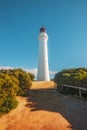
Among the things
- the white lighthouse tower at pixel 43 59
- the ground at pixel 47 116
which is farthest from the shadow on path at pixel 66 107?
the white lighthouse tower at pixel 43 59

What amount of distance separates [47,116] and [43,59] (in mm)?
19745

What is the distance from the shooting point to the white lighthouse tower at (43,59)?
95.6 ft

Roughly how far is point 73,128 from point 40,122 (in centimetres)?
211

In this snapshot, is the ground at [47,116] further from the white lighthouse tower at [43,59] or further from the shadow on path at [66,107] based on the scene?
the white lighthouse tower at [43,59]

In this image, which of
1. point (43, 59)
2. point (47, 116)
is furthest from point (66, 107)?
point (43, 59)

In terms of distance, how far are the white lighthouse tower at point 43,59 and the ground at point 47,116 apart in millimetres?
15014

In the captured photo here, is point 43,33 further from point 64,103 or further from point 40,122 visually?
point 40,122

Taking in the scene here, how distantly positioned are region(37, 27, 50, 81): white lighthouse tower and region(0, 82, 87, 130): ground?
15.0 meters

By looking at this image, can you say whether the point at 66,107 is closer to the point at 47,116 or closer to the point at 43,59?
the point at 47,116

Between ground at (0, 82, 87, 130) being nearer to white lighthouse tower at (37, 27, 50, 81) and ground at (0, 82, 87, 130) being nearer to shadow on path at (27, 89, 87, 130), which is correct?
shadow on path at (27, 89, 87, 130)

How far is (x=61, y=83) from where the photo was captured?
1728cm

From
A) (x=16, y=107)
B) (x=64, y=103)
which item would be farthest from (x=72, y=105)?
(x=16, y=107)

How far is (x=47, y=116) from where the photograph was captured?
1035 cm

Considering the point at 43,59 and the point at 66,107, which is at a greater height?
the point at 43,59
